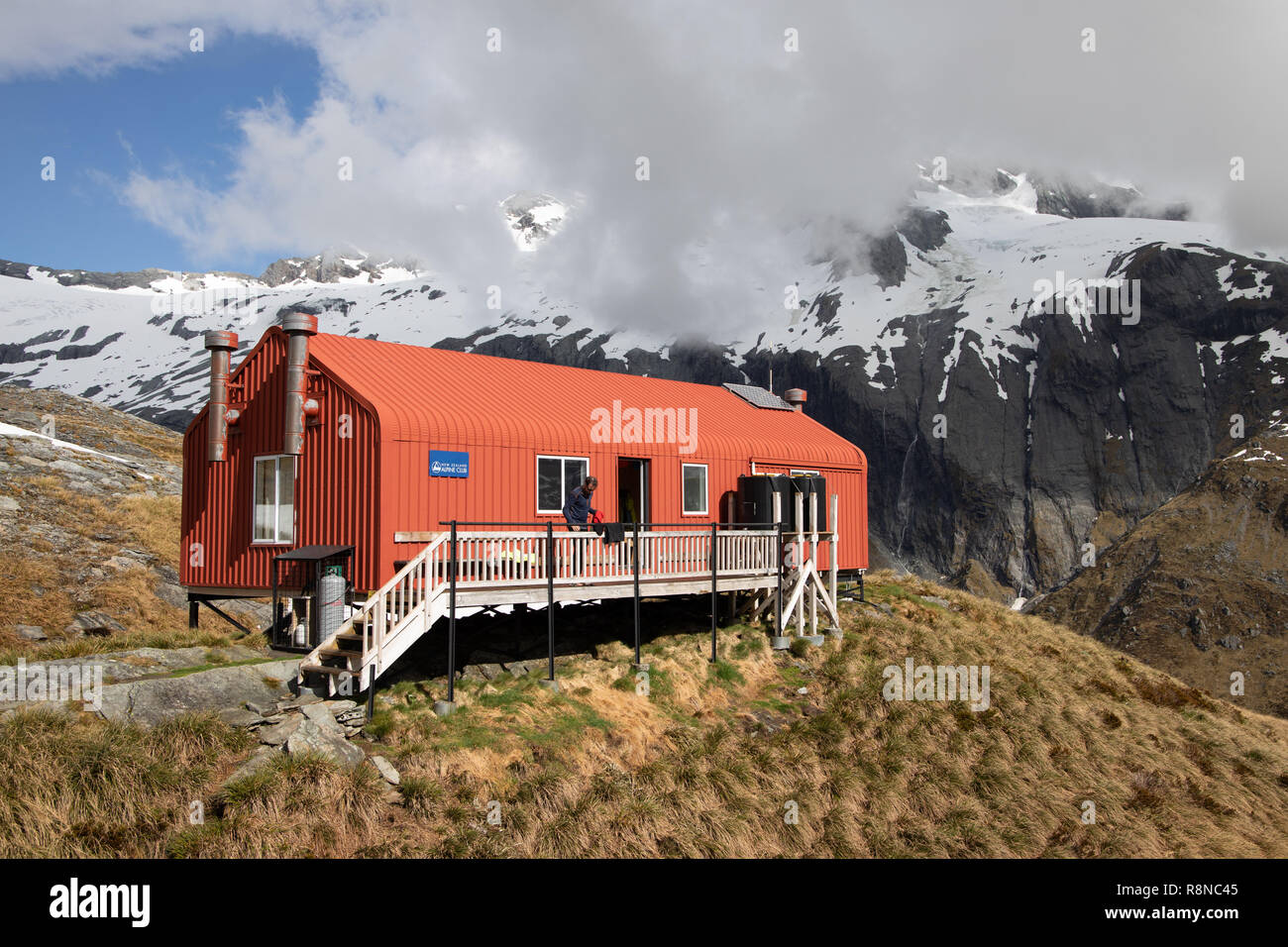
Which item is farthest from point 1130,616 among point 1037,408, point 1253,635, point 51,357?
→ point 51,357

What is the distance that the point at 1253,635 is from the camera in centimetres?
5916

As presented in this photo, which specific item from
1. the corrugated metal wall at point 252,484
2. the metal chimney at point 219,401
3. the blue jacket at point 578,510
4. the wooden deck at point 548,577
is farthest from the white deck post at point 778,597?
the metal chimney at point 219,401

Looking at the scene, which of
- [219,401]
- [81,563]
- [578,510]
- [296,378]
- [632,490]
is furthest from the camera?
[81,563]

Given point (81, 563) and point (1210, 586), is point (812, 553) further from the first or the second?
point (1210, 586)

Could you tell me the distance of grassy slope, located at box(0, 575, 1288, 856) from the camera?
35.4 ft

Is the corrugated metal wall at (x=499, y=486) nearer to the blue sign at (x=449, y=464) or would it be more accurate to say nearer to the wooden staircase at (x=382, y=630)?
the blue sign at (x=449, y=464)

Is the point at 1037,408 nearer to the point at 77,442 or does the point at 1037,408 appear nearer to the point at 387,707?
the point at 77,442

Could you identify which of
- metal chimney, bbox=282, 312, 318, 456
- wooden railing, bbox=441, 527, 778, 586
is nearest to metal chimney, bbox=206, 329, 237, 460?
metal chimney, bbox=282, 312, 318, 456

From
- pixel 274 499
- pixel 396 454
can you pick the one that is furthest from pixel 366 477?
pixel 274 499

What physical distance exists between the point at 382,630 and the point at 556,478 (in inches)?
257

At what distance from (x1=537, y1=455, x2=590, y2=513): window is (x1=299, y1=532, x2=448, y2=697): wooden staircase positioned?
437cm

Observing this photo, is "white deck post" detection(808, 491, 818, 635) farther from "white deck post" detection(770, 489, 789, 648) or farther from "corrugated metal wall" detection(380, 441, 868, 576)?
"corrugated metal wall" detection(380, 441, 868, 576)

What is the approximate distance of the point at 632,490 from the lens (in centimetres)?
2212
